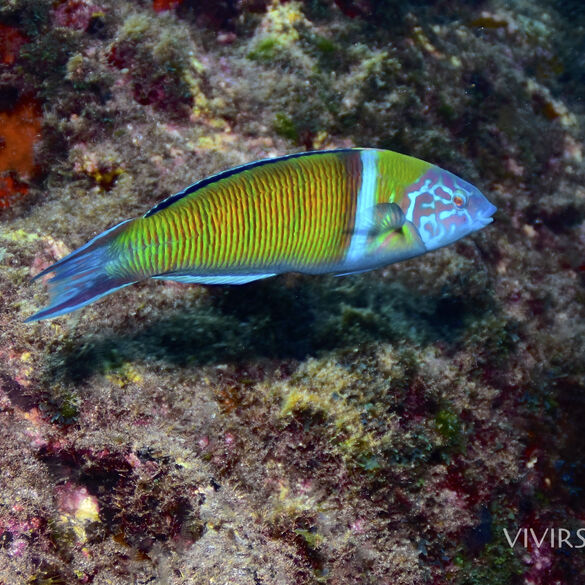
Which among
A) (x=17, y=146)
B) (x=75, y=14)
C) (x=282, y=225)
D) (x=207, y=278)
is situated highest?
(x=75, y=14)

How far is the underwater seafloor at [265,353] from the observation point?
2930 mm

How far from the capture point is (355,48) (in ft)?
14.7

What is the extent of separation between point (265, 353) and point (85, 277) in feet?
5.00

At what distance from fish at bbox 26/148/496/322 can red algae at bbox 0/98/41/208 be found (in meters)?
2.35

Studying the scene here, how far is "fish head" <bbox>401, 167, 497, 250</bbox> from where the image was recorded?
102 inches

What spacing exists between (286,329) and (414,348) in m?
1.04

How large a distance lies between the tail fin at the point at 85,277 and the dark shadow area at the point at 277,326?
3.80 feet

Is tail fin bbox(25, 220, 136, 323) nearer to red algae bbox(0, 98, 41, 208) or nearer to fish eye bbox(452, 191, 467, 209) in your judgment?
fish eye bbox(452, 191, 467, 209)

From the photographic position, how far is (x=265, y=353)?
132 inches

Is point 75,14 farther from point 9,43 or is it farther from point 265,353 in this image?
point 265,353

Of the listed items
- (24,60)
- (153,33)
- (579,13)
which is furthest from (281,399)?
(579,13)

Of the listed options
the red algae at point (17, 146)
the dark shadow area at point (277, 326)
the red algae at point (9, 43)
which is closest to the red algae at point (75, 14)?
the red algae at point (9, 43)

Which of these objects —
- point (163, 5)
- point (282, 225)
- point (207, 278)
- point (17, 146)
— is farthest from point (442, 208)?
point (17, 146)

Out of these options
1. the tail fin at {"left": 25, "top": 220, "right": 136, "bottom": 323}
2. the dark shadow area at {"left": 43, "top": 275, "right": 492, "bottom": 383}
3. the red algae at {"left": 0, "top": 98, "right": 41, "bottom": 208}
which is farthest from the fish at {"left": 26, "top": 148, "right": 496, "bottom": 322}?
the red algae at {"left": 0, "top": 98, "right": 41, "bottom": 208}
